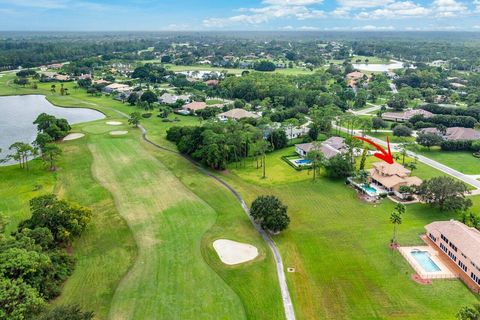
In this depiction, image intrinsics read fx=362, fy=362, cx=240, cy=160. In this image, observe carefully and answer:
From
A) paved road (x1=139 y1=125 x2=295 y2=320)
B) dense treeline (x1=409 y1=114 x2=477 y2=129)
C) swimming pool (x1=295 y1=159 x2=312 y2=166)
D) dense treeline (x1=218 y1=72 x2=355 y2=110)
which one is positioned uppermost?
dense treeline (x1=218 y1=72 x2=355 y2=110)

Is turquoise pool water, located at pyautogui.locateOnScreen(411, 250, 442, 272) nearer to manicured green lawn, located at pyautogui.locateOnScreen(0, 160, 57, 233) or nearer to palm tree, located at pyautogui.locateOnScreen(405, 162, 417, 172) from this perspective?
palm tree, located at pyautogui.locateOnScreen(405, 162, 417, 172)

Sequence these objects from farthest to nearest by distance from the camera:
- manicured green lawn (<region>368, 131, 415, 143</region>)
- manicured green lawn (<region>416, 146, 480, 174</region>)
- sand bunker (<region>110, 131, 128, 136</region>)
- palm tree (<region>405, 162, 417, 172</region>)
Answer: sand bunker (<region>110, 131, 128, 136</region>), manicured green lawn (<region>368, 131, 415, 143</region>), manicured green lawn (<region>416, 146, 480, 174</region>), palm tree (<region>405, 162, 417, 172</region>)

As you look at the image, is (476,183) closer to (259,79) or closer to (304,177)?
(304,177)

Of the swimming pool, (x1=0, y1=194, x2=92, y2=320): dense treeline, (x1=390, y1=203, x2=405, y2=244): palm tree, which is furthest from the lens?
the swimming pool

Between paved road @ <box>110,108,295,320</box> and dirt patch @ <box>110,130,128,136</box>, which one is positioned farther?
dirt patch @ <box>110,130,128,136</box>

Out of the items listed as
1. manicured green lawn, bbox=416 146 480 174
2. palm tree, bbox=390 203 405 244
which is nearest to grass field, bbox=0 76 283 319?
palm tree, bbox=390 203 405 244

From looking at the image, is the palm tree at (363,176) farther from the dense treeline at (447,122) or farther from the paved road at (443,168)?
the dense treeline at (447,122)

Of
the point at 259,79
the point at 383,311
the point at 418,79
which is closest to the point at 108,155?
the point at 383,311
